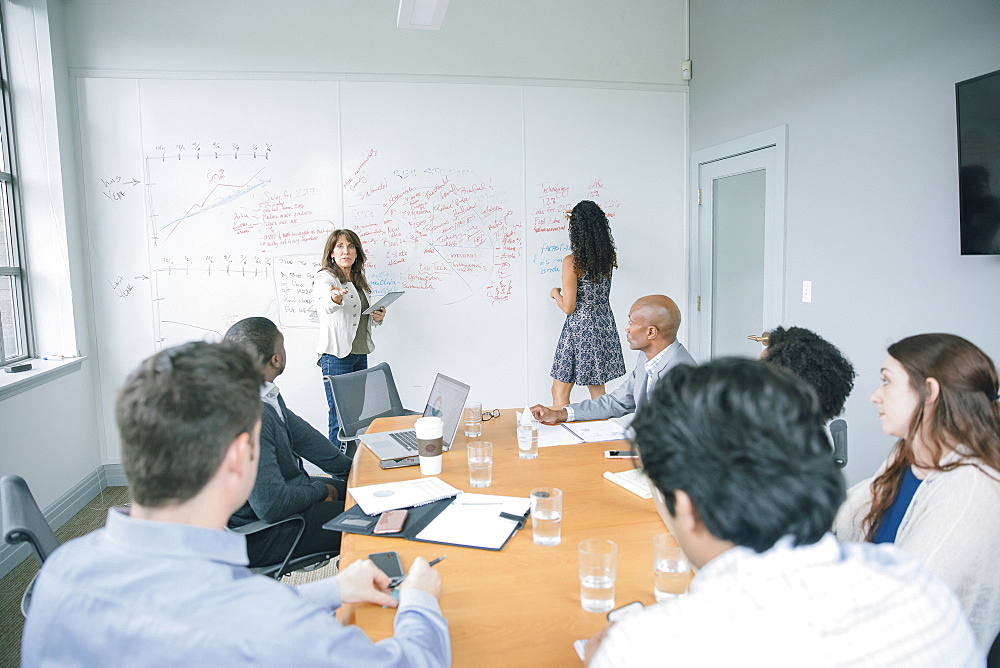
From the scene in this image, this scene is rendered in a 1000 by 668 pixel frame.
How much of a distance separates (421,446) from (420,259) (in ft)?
8.45

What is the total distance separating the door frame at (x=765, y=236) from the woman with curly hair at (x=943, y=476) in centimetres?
234

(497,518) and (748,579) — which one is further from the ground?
(748,579)

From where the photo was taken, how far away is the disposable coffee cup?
217 cm

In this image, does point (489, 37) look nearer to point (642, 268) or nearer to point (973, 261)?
point (642, 268)

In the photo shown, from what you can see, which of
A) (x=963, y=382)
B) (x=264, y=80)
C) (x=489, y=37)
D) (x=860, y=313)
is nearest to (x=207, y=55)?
(x=264, y=80)

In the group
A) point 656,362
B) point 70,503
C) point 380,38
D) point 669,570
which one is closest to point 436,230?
point 380,38

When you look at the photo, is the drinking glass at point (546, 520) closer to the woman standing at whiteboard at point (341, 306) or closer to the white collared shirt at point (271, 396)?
the white collared shirt at point (271, 396)

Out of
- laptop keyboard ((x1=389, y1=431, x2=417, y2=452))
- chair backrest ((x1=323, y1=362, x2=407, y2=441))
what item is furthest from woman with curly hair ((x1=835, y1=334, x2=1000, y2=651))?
chair backrest ((x1=323, y1=362, x2=407, y2=441))

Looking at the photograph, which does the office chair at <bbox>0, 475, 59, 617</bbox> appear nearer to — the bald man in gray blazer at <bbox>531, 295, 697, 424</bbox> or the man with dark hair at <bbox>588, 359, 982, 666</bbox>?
the man with dark hair at <bbox>588, 359, 982, 666</bbox>

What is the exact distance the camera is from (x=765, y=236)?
4.08 m

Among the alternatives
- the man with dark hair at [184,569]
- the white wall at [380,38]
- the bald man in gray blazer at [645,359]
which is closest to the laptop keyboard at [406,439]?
the bald man in gray blazer at [645,359]

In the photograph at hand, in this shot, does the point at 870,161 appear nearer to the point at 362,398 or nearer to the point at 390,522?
the point at 362,398

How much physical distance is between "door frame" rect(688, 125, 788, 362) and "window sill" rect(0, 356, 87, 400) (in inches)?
141

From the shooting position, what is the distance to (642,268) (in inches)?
195
